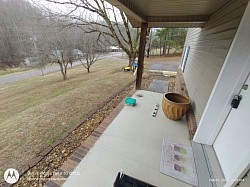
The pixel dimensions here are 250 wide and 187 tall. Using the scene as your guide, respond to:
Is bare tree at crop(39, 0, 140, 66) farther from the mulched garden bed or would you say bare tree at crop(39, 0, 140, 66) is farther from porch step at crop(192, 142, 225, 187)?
porch step at crop(192, 142, 225, 187)

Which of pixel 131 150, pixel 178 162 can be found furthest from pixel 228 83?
pixel 131 150

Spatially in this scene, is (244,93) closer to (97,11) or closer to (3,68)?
(97,11)

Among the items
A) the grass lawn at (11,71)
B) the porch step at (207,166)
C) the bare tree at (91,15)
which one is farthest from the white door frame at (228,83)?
the grass lawn at (11,71)

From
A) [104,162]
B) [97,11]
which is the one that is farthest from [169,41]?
[104,162]

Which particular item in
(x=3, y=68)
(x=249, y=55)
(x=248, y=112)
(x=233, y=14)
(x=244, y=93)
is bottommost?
(x=3, y=68)

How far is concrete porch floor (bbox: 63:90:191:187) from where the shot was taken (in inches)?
64.0

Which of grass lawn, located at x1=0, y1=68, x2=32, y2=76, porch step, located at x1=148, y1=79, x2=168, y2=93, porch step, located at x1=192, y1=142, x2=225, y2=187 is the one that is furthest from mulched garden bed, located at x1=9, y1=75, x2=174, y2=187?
grass lawn, located at x1=0, y1=68, x2=32, y2=76

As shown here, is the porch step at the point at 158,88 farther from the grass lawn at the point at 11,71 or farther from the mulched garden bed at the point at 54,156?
the grass lawn at the point at 11,71

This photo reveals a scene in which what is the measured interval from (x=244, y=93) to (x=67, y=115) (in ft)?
12.1

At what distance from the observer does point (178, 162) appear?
1.88 metres

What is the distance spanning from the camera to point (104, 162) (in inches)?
71.8

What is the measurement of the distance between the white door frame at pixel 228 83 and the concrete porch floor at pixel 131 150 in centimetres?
48

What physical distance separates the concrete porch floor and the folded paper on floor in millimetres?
75

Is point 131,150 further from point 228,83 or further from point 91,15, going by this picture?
point 91,15
